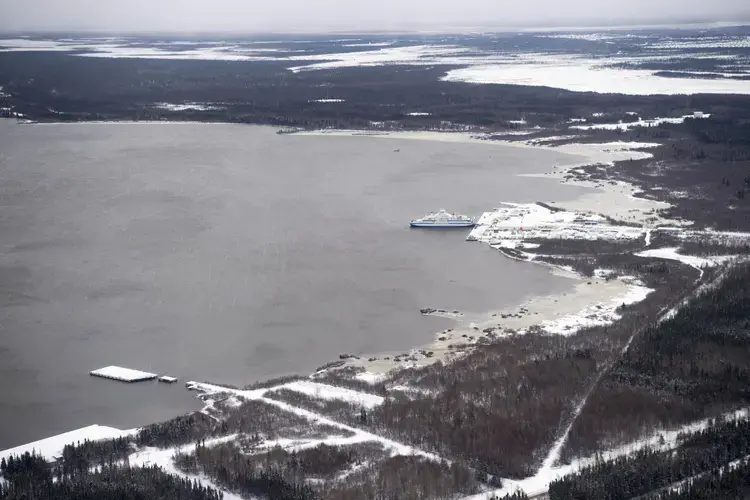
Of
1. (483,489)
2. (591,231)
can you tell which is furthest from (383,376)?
(591,231)

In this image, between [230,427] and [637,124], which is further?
[637,124]

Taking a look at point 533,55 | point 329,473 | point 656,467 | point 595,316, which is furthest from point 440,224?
point 533,55

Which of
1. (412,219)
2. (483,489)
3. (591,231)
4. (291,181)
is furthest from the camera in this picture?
(291,181)

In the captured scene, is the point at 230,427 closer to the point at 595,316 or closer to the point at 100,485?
the point at 100,485

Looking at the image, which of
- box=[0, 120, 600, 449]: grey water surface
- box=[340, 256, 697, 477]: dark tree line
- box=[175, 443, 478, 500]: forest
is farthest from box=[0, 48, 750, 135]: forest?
box=[175, 443, 478, 500]: forest

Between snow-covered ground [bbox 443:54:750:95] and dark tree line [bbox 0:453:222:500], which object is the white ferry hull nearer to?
dark tree line [bbox 0:453:222:500]

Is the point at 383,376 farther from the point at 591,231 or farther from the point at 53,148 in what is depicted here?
the point at 53,148
